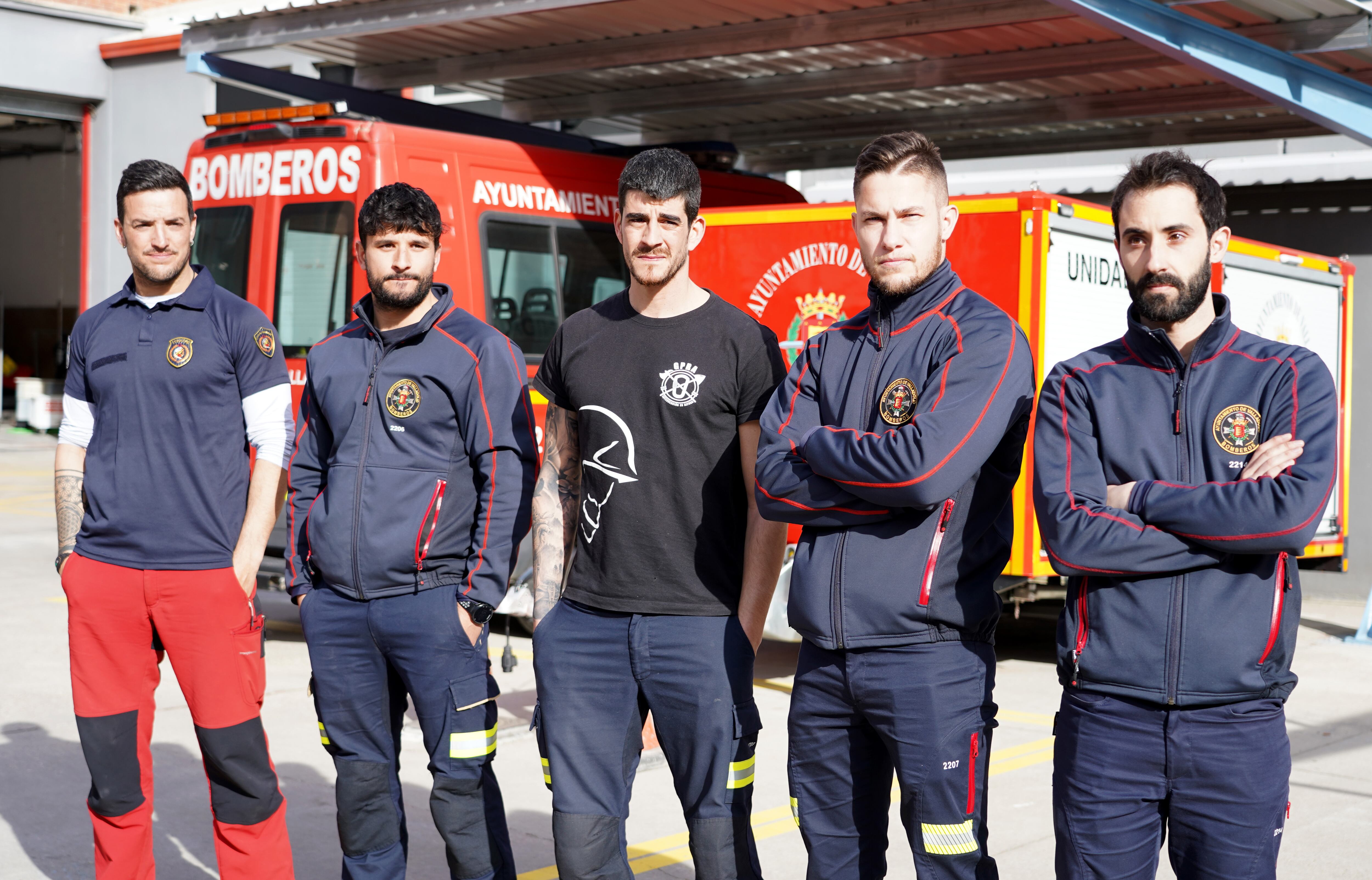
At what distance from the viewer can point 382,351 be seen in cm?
391

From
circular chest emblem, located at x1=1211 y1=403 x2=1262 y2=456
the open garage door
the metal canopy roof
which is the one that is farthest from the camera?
the open garage door

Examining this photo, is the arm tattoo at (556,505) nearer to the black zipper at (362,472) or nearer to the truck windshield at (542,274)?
the black zipper at (362,472)

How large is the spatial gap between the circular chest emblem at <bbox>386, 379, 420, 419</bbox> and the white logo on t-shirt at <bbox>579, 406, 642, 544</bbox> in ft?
1.87

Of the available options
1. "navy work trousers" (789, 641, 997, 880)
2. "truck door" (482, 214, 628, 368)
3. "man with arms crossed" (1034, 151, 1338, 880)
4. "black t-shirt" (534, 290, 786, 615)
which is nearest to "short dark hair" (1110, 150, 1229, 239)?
"man with arms crossed" (1034, 151, 1338, 880)

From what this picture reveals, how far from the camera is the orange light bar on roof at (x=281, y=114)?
7.98 m

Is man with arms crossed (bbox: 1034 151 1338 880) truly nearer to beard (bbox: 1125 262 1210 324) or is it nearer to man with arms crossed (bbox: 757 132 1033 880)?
beard (bbox: 1125 262 1210 324)

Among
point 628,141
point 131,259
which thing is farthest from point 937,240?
point 628,141

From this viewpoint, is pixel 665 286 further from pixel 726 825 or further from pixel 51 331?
pixel 51 331

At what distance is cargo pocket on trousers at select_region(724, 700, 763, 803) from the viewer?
3.32m

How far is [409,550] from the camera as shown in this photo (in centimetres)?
376

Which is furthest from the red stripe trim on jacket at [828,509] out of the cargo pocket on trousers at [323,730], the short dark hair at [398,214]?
the cargo pocket on trousers at [323,730]

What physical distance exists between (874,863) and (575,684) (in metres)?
0.82

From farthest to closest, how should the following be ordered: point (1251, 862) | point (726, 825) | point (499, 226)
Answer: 1. point (499, 226)
2. point (726, 825)
3. point (1251, 862)

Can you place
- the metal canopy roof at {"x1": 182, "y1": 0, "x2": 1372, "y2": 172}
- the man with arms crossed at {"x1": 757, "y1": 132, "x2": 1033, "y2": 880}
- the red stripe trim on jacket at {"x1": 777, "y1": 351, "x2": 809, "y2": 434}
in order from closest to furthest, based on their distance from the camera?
the man with arms crossed at {"x1": 757, "y1": 132, "x2": 1033, "y2": 880} < the red stripe trim on jacket at {"x1": 777, "y1": 351, "x2": 809, "y2": 434} < the metal canopy roof at {"x1": 182, "y1": 0, "x2": 1372, "y2": 172}
